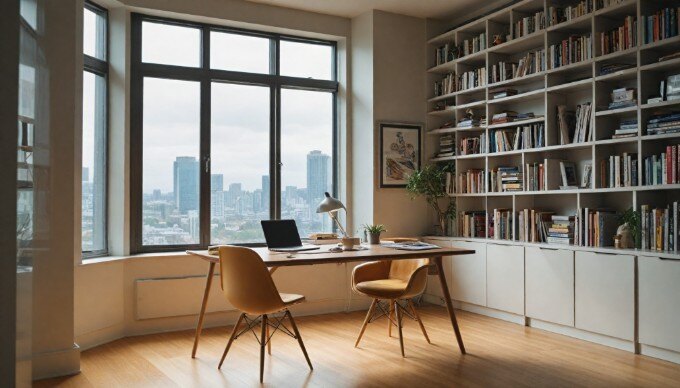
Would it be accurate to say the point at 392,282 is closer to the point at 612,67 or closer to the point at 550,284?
the point at 550,284

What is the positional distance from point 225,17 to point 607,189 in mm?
3831

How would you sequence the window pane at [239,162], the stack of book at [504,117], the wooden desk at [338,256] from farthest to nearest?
the window pane at [239,162]
the stack of book at [504,117]
the wooden desk at [338,256]

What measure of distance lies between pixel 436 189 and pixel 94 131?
11.2 ft

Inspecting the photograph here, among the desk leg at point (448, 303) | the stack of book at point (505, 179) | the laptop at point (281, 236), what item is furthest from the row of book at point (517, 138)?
the laptop at point (281, 236)

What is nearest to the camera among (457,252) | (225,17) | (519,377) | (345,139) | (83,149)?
(519,377)

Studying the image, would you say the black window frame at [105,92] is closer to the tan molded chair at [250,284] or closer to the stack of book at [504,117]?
the tan molded chair at [250,284]

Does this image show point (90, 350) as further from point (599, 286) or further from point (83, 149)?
point (599, 286)

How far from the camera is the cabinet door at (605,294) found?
448 cm

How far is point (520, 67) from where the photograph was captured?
5641 millimetres

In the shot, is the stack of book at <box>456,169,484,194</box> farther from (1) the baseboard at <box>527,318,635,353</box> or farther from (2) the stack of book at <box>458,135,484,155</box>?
(1) the baseboard at <box>527,318,635,353</box>

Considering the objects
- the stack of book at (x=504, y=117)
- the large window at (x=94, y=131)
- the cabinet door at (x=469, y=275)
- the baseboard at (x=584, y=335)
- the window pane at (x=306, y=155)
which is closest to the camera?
the baseboard at (x=584, y=335)

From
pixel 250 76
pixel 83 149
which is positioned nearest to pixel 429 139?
pixel 250 76

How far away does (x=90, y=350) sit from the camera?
472 centimetres

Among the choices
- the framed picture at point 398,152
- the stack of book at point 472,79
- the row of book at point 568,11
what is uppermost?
the row of book at point 568,11
